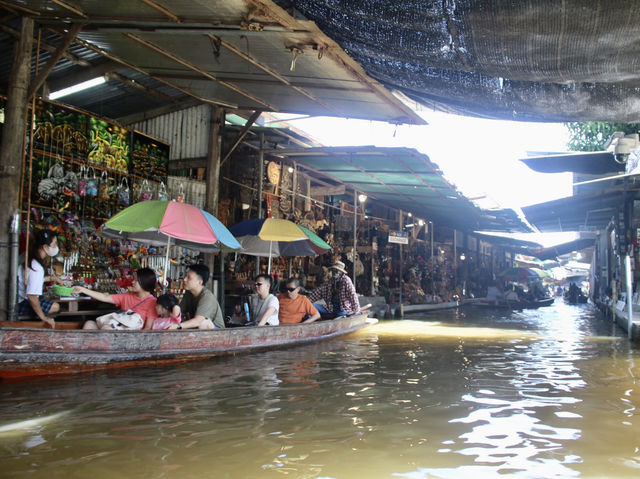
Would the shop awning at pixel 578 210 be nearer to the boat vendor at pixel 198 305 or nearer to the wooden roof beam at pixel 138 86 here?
the boat vendor at pixel 198 305

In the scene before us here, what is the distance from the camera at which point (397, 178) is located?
579 inches

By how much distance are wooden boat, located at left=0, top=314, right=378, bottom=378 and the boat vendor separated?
0.27 metres

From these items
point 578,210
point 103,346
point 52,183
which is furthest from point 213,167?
point 578,210

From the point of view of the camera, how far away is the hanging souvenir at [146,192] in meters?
9.92

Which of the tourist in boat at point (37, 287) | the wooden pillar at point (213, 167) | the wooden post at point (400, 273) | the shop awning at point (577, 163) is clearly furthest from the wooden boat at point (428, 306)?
the tourist in boat at point (37, 287)

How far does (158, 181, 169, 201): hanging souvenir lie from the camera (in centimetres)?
1020

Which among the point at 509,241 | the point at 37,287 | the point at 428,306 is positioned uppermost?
the point at 509,241

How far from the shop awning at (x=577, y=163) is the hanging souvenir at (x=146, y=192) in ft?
26.4

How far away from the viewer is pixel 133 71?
9.84m

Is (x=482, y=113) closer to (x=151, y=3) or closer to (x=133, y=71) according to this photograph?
(x=151, y=3)

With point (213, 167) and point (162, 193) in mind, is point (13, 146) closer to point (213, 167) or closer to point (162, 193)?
point (162, 193)

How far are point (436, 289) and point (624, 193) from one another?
11.3 m

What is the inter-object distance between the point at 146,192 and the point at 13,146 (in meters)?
3.12

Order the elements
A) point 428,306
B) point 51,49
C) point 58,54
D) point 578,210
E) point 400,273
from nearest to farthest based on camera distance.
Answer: point 58,54, point 51,49, point 578,210, point 400,273, point 428,306
